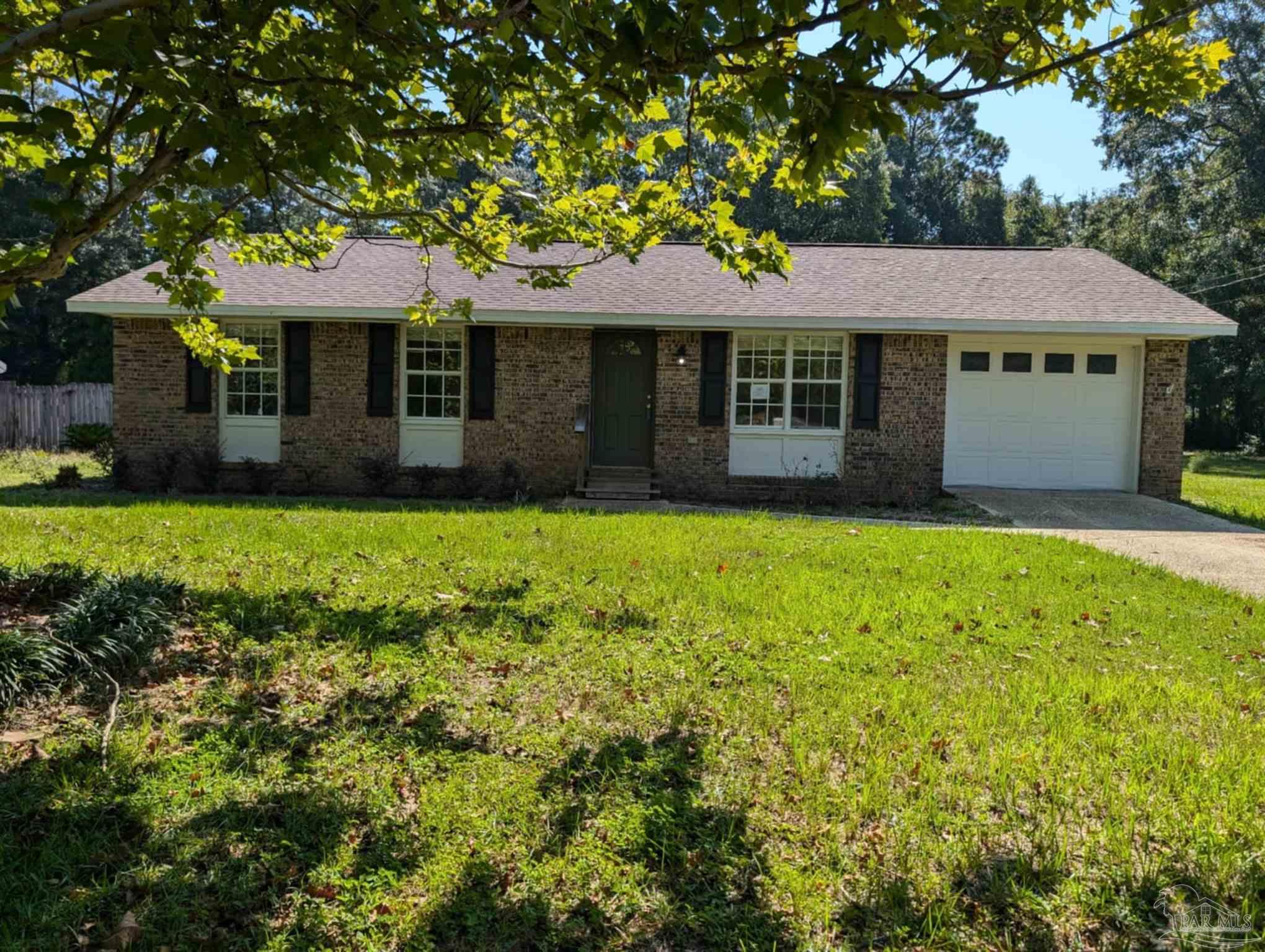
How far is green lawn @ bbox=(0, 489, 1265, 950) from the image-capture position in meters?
2.86

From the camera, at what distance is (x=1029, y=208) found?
4972cm

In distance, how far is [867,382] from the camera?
14000mm

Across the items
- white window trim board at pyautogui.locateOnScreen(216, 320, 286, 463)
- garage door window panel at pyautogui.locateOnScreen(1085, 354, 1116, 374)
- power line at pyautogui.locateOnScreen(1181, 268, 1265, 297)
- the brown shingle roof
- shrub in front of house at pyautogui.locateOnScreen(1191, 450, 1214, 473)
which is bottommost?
shrub in front of house at pyautogui.locateOnScreen(1191, 450, 1214, 473)

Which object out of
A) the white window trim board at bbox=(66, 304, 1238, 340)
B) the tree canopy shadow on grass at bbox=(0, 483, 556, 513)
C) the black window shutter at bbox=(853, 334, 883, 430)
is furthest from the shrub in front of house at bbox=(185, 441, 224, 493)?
the black window shutter at bbox=(853, 334, 883, 430)

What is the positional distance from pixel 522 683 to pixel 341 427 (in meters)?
10.6

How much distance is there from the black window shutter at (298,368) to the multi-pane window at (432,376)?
156 centimetres

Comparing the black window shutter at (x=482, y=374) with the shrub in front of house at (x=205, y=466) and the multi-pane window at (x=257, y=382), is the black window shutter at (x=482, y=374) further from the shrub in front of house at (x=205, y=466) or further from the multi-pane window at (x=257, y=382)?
the shrub in front of house at (x=205, y=466)

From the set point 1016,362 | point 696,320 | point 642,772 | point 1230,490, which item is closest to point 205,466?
point 696,320

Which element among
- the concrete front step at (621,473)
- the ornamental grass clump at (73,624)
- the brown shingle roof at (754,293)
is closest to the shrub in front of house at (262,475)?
the brown shingle roof at (754,293)

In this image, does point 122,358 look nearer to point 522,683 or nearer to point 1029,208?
point 522,683

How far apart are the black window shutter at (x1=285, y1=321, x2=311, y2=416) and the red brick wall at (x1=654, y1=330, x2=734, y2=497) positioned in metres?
5.60

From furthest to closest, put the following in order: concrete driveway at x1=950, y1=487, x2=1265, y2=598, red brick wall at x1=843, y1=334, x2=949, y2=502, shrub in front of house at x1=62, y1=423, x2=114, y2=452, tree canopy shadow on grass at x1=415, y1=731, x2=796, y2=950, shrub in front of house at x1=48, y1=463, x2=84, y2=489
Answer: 1. shrub in front of house at x1=62, y1=423, x2=114, y2=452
2. red brick wall at x1=843, y1=334, x2=949, y2=502
3. shrub in front of house at x1=48, y1=463, x2=84, y2=489
4. concrete driveway at x1=950, y1=487, x2=1265, y2=598
5. tree canopy shadow on grass at x1=415, y1=731, x2=796, y2=950

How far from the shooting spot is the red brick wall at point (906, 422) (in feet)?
45.7

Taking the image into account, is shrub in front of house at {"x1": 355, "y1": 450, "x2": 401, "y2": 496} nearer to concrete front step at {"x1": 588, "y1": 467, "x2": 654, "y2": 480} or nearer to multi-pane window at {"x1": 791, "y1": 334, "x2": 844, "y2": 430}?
concrete front step at {"x1": 588, "y1": 467, "x2": 654, "y2": 480}
